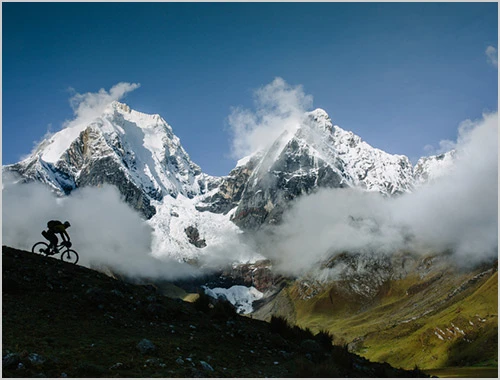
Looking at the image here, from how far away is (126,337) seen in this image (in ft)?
57.8

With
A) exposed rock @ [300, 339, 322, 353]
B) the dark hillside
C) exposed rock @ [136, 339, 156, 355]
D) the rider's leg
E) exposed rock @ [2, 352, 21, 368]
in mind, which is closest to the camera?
exposed rock @ [2, 352, 21, 368]

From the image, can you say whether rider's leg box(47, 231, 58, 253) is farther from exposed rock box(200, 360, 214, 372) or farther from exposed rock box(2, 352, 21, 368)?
exposed rock box(200, 360, 214, 372)

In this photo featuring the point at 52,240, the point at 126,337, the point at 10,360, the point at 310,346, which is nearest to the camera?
the point at 10,360

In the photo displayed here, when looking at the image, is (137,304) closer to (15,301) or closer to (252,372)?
(15,301)

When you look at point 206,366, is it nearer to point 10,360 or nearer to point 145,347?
point 145,347

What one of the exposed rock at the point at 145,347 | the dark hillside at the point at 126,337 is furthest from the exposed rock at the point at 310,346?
the exposed rock at the point at 145,347

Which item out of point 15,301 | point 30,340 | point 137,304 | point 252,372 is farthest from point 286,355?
point 15,301

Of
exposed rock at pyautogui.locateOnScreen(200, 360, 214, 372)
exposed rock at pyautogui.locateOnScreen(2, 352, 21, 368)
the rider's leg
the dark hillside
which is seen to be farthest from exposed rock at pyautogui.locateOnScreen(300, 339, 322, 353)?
the rider's leg

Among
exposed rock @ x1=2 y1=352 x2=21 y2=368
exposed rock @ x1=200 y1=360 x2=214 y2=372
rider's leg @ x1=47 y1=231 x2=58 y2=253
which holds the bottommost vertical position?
exposed rock @ x1=200 y1=360 x2=214 y2=372

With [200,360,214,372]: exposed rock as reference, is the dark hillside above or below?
above

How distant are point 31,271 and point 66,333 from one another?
292 inches

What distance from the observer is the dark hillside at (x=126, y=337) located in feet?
47.7

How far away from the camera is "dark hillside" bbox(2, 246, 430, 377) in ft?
47.7

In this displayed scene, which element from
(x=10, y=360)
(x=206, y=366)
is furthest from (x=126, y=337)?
(x=10, y=360)
